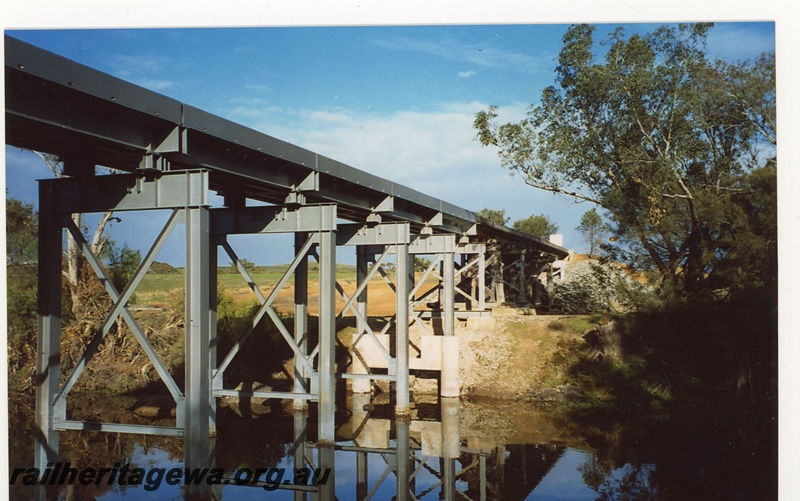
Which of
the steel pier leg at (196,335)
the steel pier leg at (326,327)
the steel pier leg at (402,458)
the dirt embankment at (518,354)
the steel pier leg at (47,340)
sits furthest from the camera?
the dirt embankment at (518,354)

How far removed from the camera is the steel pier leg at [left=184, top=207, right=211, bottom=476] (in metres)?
8.86

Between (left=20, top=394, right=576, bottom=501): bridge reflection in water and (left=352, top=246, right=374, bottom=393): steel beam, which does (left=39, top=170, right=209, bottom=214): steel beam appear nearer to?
(left=20, top=394, right=576, bottom=501): bridge reflection in water

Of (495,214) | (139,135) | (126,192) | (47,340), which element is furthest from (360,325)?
(495,214)

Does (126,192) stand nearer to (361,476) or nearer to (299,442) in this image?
(361,476)

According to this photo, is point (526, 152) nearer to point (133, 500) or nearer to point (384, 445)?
point (384, 445)

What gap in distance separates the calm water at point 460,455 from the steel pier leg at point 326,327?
2.64 feet

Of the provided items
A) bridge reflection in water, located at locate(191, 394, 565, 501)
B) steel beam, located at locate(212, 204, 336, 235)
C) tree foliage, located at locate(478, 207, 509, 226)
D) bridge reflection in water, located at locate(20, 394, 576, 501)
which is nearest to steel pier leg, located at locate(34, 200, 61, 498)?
bridge reflection in water, located at locate(20, 394, 576, 501)

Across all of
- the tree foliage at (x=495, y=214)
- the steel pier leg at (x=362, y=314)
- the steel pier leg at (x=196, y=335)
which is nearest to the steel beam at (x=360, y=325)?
the steel pier leg at (x=362, y=314)

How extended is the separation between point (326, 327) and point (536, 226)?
49.6 meters

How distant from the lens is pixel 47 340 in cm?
988

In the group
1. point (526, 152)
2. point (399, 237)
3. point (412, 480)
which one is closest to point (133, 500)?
point (412, 480)

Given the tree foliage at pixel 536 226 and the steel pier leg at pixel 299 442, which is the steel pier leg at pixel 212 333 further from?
the tree foliage at pixel 536 226

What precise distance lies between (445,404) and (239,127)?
34.1ft

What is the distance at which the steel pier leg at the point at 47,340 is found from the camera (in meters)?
9.77
